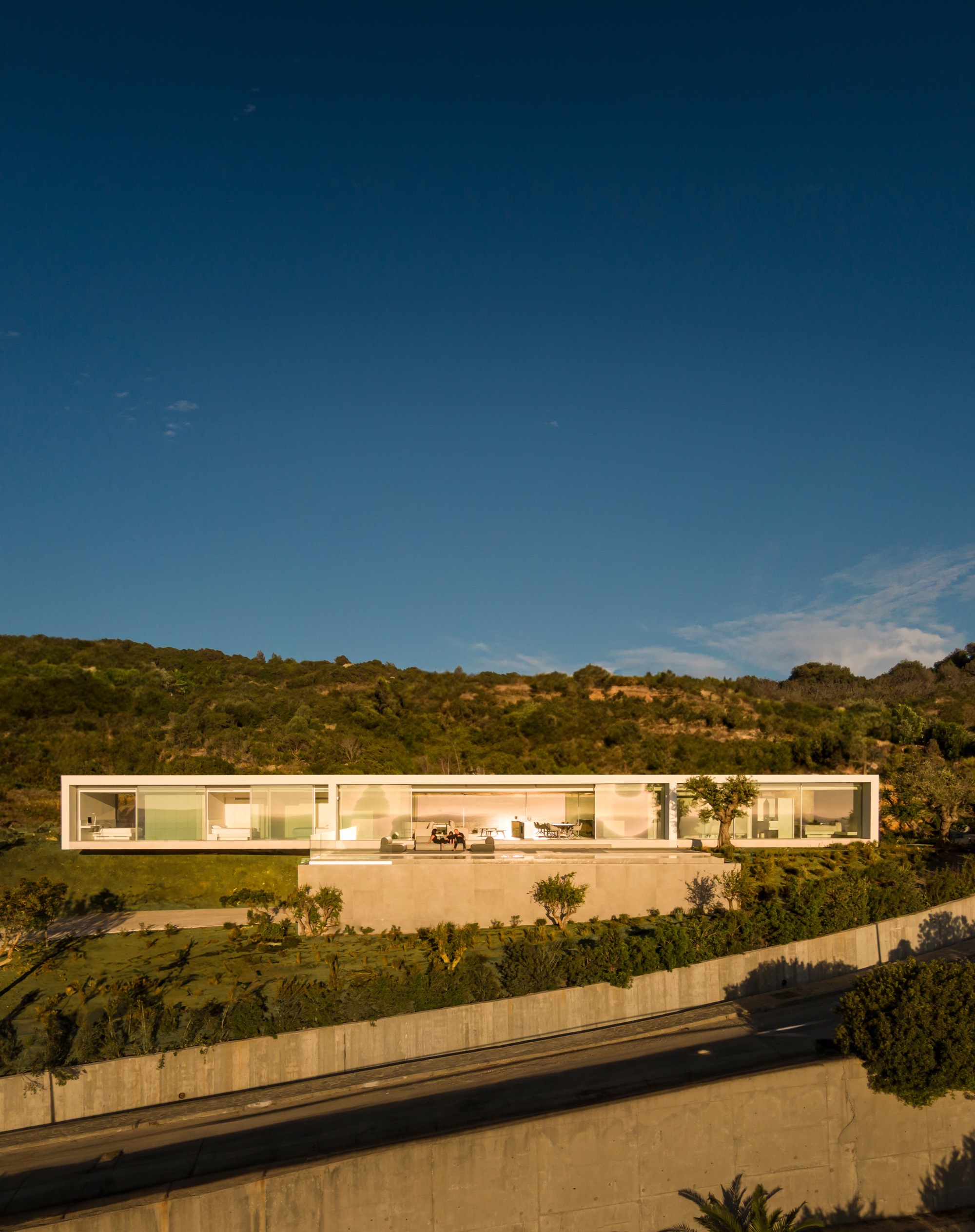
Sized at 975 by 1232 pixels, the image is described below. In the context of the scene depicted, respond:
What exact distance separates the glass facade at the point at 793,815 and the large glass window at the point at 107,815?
16.6 meters

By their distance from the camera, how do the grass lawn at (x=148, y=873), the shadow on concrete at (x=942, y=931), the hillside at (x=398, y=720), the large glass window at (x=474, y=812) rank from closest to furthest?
the shadow on concrete at (x=942, y=931)
the large glass window at (x=474, y=812)
the grass lawn at (x=148, y=873)
the hillside at (x=398, y=720)

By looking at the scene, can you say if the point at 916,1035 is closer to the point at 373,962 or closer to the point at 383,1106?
the point at 383,1106

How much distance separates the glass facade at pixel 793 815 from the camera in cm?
2462

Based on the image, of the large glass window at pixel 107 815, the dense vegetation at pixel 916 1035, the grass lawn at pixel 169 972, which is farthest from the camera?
the large glass window at pixel 107 815

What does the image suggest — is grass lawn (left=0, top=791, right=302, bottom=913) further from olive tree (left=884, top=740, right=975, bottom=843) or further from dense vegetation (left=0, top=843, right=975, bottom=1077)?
olive tree (left=884, top=740, right=975, bottom=843)

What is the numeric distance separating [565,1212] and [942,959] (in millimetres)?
11246

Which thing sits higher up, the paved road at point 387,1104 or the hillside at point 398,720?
the hillside at point 398,720

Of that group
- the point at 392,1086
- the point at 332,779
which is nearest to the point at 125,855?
the point at 332,779

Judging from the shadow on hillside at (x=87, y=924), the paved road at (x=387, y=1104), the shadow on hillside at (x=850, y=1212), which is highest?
the paved road at (x=387, y=1104)

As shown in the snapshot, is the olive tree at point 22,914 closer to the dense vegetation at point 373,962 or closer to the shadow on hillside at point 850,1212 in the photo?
the dense vegetation at point 373,962

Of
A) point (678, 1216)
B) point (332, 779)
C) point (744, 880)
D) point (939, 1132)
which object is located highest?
point (332, 779)

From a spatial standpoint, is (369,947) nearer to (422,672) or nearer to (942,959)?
(942,959)

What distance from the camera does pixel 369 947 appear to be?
20531mm

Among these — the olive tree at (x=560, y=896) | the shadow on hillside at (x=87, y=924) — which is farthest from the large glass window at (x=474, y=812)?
the shadow on hillside at (x=87, y=924)
